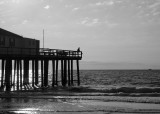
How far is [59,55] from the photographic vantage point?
3859 centimetres

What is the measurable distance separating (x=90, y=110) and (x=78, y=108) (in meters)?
1.15

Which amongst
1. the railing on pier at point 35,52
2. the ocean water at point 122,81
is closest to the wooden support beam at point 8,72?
the railing on pier at point 35,52

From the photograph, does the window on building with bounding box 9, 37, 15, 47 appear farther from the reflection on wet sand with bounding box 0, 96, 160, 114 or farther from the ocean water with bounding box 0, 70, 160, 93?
the ocean water with bounding box 0, 70, 160, 93

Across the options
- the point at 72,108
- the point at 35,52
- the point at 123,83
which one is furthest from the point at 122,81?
the point at 72,108

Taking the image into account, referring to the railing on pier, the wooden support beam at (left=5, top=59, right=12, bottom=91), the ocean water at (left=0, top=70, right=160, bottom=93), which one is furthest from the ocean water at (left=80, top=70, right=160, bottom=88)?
the wooden support beam at (left=5, top=59, right=12, bottom=91)

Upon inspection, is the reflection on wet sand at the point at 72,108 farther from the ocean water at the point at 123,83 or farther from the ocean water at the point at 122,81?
the ocean water at the point at 122,81

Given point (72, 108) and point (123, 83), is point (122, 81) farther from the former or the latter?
point (72, 108)

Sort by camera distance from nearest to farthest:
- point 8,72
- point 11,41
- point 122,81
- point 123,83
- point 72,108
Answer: point 72,108 < point 8,72 < point 11,41 < point 123,83 < point 122,81

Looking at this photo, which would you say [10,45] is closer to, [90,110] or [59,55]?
[59,55]

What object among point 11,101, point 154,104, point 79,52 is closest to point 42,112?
point 11,101

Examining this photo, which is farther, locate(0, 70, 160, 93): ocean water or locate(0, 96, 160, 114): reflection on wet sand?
locate(0, 70, 160, 93): ocean water

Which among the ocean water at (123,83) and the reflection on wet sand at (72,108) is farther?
the ocean water at (123,83)

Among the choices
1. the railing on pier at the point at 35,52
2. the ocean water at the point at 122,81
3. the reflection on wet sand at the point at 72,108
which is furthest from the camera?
the ocean water at the point at 122,81

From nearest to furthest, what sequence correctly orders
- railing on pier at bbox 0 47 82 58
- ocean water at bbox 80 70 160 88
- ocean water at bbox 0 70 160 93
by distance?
railing on pier at bbox 0 47 82 58 → ocean water at bbox 0 70 160 93 → ocean water at bbox 80 70 160 88
